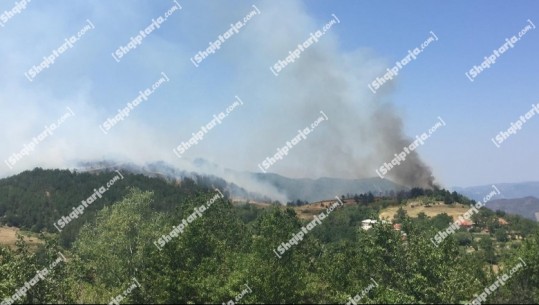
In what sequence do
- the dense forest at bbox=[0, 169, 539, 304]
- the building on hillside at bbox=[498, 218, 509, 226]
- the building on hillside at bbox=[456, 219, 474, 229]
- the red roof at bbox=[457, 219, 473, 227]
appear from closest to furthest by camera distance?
the dense forest at bbox=[0, 169, 539, 304], the building on hillside at bbox=[456, 219, 474, 229], the red roof at bbox=[457, 219, 473, 227], the building on hillside at bbox=[498, 218, 509, 226]

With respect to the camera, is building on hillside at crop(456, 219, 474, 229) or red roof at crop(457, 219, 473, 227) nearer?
building on hillside at crop(456, 219, 474, 229)

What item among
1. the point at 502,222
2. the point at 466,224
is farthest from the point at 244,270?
the point at 502,222

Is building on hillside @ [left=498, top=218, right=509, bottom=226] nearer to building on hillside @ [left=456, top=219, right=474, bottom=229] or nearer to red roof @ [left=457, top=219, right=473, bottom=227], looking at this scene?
building on hillside @ [left=456, top=219, right=474, bottom=229]

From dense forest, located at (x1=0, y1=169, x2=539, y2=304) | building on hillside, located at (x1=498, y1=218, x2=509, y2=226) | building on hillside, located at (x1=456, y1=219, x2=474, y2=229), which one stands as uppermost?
dense forest, located at (x1=0, y1=169, x2=539, y2=304)

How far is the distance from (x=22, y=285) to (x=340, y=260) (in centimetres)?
3889

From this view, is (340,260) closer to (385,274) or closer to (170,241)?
(385,274)

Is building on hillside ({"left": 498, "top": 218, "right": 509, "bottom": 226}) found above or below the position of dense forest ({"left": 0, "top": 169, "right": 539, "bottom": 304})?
below

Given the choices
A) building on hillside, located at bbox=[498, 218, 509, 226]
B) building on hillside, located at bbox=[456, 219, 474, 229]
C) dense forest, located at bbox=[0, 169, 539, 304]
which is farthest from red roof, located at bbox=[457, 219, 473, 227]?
dense forest, located at bbox=[0, 169, 539, 304]

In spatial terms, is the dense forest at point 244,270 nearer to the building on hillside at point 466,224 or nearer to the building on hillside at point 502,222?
the building on hillside at point 466,224

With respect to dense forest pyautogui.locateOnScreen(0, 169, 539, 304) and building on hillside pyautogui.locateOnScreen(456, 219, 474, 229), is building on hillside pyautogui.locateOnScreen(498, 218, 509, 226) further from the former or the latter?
dense forest pyautogui.locateOnScreen(0, 169, 539, 304)

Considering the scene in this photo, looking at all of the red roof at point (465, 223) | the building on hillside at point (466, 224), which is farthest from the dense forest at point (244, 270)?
the red roof at point (465, 223)

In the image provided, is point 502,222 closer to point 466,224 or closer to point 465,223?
point 466,224

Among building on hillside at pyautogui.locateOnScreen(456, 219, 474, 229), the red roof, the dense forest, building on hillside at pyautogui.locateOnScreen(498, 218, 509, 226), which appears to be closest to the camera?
the dense forest

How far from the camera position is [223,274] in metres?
A: 53.7
